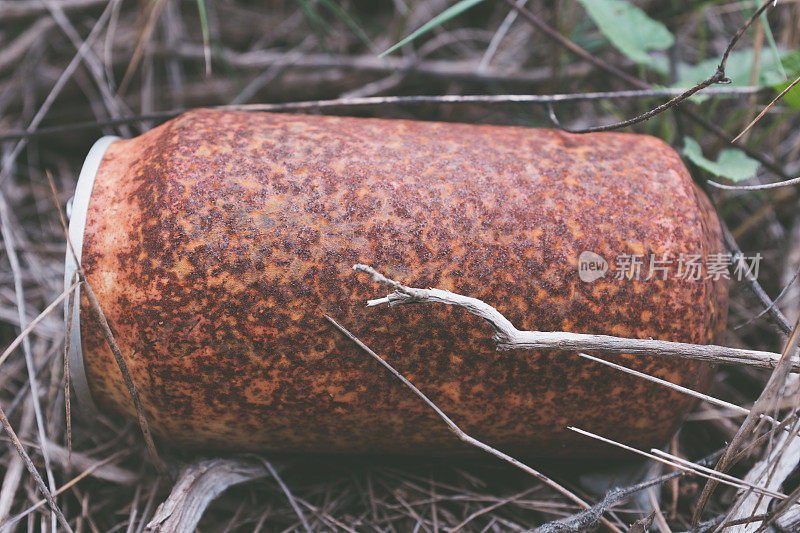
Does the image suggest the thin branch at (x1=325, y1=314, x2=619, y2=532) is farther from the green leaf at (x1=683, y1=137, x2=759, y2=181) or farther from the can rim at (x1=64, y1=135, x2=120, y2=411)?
the green leaf at (x1=683, y1=137, x2=759, y2=181)

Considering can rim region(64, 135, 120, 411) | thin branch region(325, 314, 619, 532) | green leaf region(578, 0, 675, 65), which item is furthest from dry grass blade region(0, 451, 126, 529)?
green leaf region(578, 0, 675, 65)

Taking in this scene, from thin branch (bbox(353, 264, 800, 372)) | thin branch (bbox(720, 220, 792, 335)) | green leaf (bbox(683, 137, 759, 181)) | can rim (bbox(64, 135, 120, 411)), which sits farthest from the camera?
green leaf (bbox(683, 137, 759, 181))

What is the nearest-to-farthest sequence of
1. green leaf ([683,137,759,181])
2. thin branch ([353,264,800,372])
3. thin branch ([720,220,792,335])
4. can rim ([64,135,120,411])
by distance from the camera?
thin branch ([353,264,800,372]) → can rim ([64,135,120,411]) → thin branch ([720,220,792,335]) → green leaf ([683,137,759,181])

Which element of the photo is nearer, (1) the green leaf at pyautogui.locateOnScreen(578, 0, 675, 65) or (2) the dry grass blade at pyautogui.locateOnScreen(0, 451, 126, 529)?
(2) the dry grass blade at pyautogui.locateOnScreen(0, 451, 126, 529)

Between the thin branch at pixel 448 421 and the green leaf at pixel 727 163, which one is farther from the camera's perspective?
the green leaf at pixel 727 163

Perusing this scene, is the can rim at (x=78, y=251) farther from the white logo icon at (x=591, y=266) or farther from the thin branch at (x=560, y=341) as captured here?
the white logo icon at (x=591, y=266)

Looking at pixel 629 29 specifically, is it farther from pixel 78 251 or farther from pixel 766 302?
pixel 78 251

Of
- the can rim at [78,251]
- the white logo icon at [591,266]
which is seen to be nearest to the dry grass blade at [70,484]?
the can rim at [78,251]

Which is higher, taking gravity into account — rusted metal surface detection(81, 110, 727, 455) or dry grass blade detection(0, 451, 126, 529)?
rusted metal surface detection(81, 110, 727, 455)
